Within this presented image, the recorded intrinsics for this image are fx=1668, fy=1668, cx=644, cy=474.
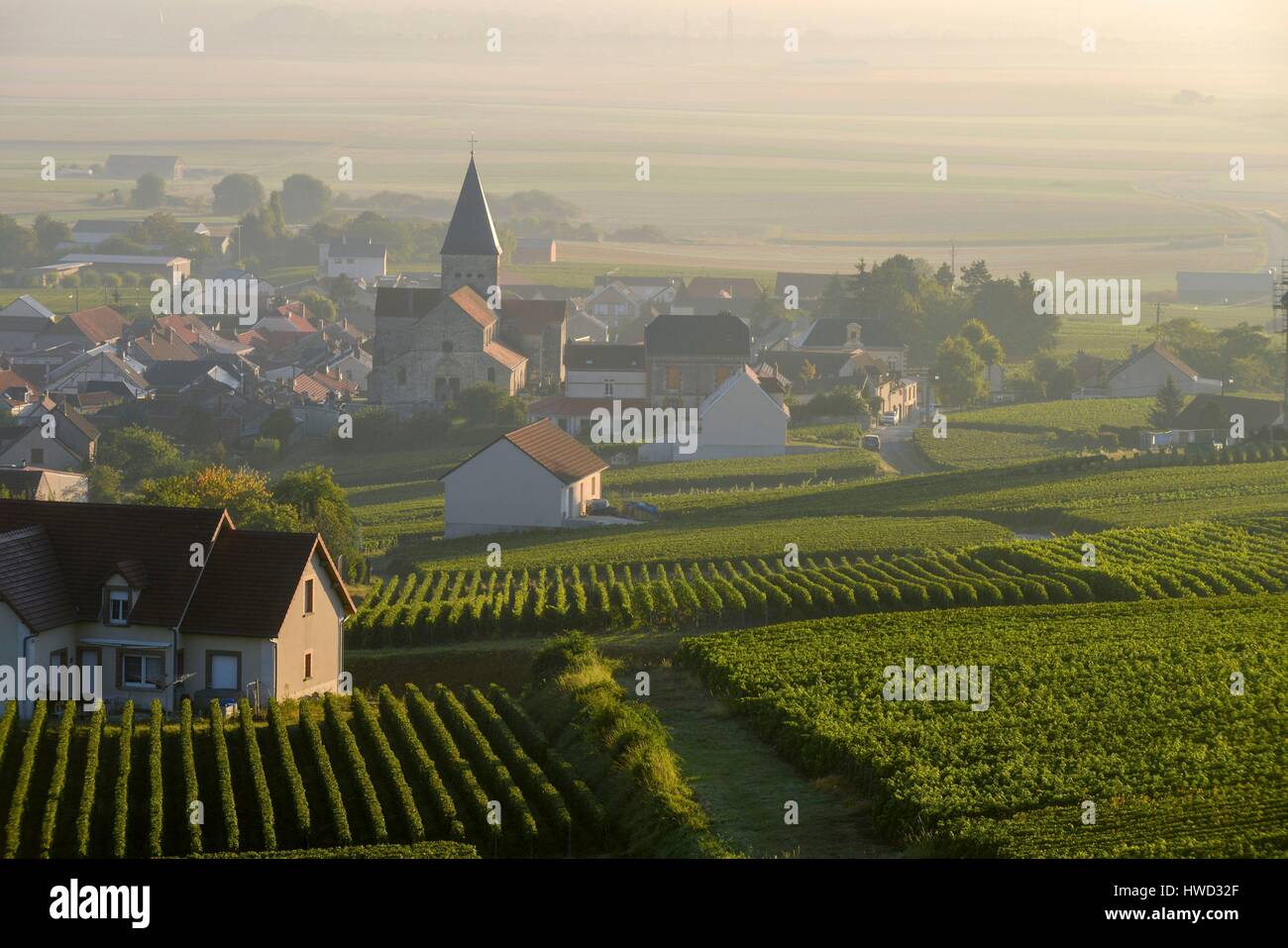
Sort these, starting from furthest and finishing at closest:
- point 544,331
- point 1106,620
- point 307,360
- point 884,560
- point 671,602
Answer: point 307,360 → point 544,331 → point 884,560 → point 671,602 → point 1106,620

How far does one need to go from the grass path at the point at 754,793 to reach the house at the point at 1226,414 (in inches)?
1811

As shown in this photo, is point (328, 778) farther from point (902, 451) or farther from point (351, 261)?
point (351, 261)

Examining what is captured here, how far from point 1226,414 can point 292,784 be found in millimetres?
55676

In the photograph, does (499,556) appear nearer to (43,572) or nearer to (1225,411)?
(43,572)

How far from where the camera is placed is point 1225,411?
68250mm

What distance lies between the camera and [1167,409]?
69.4 m

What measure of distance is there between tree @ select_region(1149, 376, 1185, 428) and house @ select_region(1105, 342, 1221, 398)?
13.6 m

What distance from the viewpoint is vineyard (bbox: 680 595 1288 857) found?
1678 cm

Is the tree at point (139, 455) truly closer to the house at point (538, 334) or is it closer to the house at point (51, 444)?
the house at point (51, 444)

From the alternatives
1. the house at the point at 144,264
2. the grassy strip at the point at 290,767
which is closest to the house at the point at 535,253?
the house at the point at 144,264

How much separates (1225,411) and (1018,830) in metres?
55.7

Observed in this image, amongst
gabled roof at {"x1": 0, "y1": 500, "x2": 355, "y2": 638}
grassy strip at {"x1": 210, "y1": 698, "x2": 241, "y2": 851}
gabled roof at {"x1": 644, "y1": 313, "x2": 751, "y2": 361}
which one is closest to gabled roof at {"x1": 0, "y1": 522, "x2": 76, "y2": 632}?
gabled roof at {"x1": 0, "y1": 500, "x2": 355, "y2": 638}

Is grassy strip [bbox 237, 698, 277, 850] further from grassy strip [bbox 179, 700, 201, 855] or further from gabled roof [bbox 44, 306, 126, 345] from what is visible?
gabled roof [bbox 44, 306, 126, 345]
